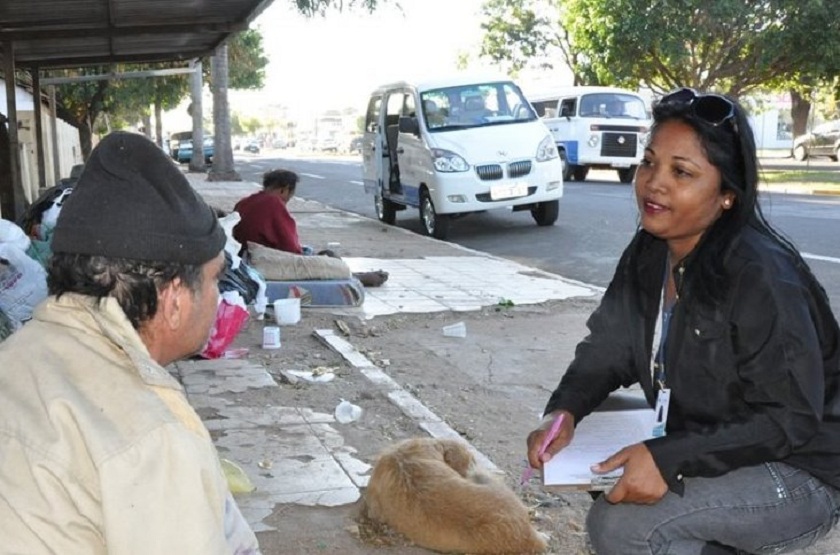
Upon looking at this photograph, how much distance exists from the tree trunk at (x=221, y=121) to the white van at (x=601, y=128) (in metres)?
8.52

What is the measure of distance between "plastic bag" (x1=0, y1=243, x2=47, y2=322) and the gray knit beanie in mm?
3113

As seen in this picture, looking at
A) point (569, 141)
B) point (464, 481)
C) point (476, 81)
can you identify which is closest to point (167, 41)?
point (476, 81)

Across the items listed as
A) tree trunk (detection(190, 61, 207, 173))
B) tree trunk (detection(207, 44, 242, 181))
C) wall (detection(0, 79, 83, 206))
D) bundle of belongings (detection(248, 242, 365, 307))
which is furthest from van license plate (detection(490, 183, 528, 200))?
tree trunk (detection(190, 61, 207, 173))

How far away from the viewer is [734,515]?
222 centimetres

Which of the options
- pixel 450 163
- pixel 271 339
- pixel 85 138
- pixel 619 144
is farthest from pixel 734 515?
pixel 85 138

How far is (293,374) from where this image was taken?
19.2 feet

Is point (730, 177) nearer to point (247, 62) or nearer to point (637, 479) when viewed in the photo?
point (637, 479)

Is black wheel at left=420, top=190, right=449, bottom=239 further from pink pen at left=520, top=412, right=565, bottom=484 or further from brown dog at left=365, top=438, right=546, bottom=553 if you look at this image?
pink pen at left=520, top=412, right=565, bottom=484

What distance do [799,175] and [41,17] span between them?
19692 millimetres

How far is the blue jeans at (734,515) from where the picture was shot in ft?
7.31

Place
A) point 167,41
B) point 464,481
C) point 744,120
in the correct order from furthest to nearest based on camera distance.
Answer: point 167,41 → point 464,481 → point 744,120

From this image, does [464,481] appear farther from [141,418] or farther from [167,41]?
[167,41]

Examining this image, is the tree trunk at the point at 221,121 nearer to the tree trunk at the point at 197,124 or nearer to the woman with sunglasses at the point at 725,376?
the tree trunk at the point at 197,124

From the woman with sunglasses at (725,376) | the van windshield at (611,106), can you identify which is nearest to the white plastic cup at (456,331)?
the woman with sunglasses at (725,376)
